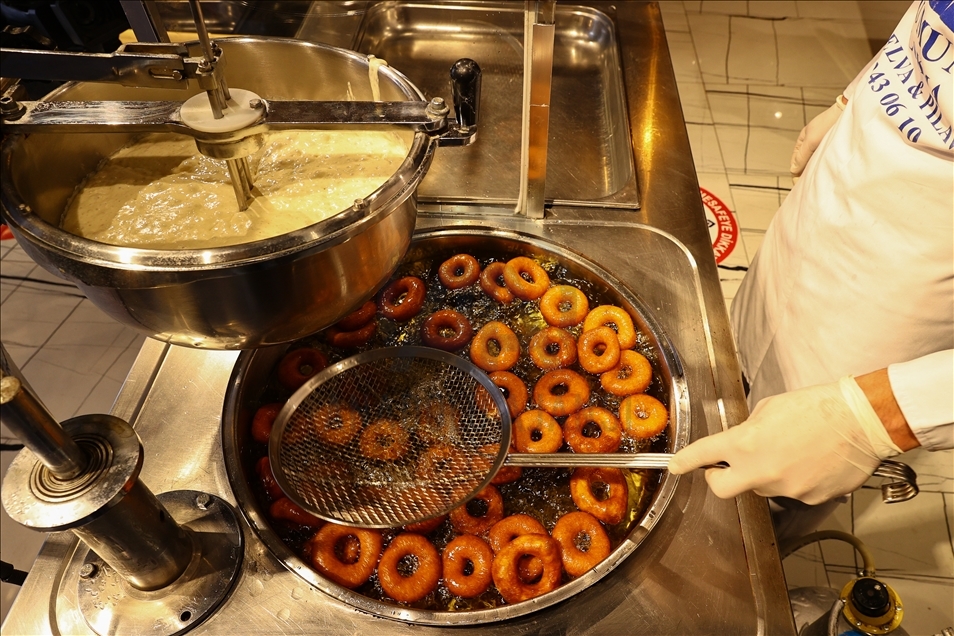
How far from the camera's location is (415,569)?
1.37m

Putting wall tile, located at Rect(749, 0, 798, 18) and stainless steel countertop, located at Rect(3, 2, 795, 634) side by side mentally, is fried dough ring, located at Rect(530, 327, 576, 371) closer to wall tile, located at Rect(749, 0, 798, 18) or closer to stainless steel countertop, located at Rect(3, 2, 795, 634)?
stainless steel countertop, located at Rect(3, 2, 795, 634)

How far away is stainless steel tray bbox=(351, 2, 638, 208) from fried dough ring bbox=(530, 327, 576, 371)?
0.51 meters

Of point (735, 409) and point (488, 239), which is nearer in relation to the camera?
point (735, 409)

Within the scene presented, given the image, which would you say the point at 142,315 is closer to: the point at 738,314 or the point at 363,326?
the point at 363,326

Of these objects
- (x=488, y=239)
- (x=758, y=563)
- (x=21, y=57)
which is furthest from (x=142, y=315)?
(x=758, y=563)

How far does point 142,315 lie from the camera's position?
1.08m

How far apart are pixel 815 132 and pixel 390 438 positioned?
1763 mm

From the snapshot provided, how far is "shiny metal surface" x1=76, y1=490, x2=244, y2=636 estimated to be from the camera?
3.98ft

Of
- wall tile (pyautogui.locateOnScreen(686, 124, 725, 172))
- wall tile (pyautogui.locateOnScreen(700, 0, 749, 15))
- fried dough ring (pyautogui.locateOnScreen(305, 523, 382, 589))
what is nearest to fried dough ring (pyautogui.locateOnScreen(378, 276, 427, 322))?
fried dough ring (pyautogui.locateOnScreen(305, 523, 382, 589))

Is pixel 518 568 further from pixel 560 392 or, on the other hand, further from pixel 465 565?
pixel 560 392

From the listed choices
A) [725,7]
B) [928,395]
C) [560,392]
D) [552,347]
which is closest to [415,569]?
[560,392]

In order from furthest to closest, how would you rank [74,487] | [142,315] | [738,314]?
[738,314] → [142,315] → [74,487]

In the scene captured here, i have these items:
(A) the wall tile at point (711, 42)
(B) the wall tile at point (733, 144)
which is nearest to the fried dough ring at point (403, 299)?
(B) the wall tile at point (733, 144)

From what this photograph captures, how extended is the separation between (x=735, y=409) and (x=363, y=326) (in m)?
1.02
